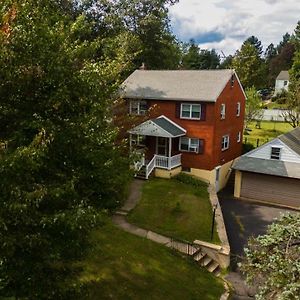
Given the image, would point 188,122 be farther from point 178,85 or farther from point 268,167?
point 268,167

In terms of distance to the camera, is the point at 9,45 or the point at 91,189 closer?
the point at 9,45

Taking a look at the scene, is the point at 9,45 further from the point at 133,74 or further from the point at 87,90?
the point at 133,74

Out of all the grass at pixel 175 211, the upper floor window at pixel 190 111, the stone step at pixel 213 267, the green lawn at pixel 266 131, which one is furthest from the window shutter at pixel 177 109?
the green lawn at pixel 266 131

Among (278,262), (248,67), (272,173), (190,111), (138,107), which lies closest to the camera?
(278,262)

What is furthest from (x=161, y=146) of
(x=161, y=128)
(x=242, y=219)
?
(x=242, y=219)

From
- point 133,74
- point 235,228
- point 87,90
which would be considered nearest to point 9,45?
point 87,90

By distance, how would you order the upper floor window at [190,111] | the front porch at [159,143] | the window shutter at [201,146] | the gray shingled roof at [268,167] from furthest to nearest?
the window shutter at [201,146], the upper floor window at [190,111], the front porch at [159,143], the gray shingled roof at [268,167]

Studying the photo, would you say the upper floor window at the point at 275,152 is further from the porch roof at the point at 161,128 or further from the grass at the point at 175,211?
the porch roof at the point at 161,128
